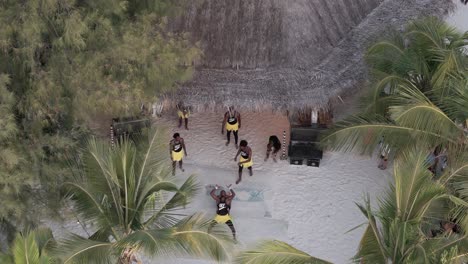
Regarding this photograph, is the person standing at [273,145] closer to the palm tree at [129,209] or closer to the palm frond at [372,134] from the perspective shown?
the palm frond at [372,134]

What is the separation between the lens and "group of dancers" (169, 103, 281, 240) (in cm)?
930

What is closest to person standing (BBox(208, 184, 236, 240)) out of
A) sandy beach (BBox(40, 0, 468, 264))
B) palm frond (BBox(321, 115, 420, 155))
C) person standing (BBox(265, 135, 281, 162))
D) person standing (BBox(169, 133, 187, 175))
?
sandy beach (BBox(40, 0, 468, 264))

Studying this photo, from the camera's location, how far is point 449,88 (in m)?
7.74

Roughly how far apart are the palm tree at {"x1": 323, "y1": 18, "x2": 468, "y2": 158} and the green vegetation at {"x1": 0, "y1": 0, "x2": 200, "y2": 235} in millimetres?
3107

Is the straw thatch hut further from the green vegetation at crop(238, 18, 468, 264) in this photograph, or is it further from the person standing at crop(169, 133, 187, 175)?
the green vegetation at crop(238, 18, 468, 264)

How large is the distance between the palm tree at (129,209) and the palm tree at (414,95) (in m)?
2.93

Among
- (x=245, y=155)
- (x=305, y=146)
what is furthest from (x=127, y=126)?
(x=305, y=146)

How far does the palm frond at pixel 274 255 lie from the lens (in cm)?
571

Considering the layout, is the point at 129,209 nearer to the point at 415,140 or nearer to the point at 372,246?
the point at 372,246

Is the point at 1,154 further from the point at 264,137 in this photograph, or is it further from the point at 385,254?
the point at 264,137

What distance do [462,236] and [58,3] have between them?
6274mm

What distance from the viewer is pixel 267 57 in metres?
10.4

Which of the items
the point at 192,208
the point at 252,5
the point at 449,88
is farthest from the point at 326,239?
the point at 252,5

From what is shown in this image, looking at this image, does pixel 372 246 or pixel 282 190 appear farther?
pixel 282 190
